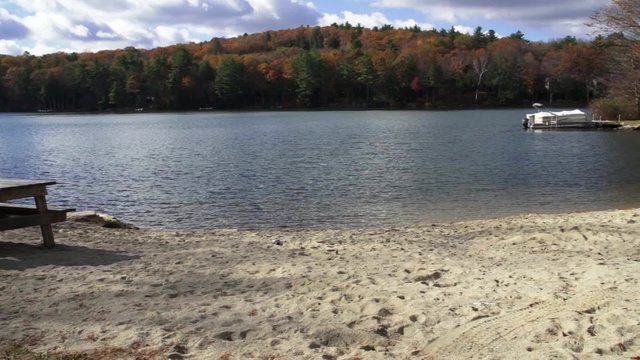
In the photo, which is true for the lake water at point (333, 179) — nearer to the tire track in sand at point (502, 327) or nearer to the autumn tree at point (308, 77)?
the tire track in sand at point (502, 327)

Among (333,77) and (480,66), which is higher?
(480,66)

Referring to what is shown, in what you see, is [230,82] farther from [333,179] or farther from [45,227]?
[45,227]

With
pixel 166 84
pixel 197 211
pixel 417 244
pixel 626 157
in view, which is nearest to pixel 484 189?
pixel 197 211

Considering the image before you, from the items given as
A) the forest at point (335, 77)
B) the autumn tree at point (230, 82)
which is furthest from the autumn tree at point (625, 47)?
the autumn tree at point (230, 82)

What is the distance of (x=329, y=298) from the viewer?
21.9ft

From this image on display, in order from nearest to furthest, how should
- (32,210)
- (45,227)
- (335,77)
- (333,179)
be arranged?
(45,227) < (32,210) < (333,179) < (335,77)

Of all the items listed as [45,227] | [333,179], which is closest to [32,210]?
[45,227]

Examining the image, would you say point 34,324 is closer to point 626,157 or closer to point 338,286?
point 338,286

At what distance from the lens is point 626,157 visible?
33156 millimetres

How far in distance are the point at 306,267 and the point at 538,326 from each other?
356 centimetres

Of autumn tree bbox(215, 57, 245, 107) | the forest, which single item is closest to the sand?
the forest

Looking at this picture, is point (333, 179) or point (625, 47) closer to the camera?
point (333, 179)

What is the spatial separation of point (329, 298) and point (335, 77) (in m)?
136

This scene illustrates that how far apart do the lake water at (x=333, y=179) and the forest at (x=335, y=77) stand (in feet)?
286
